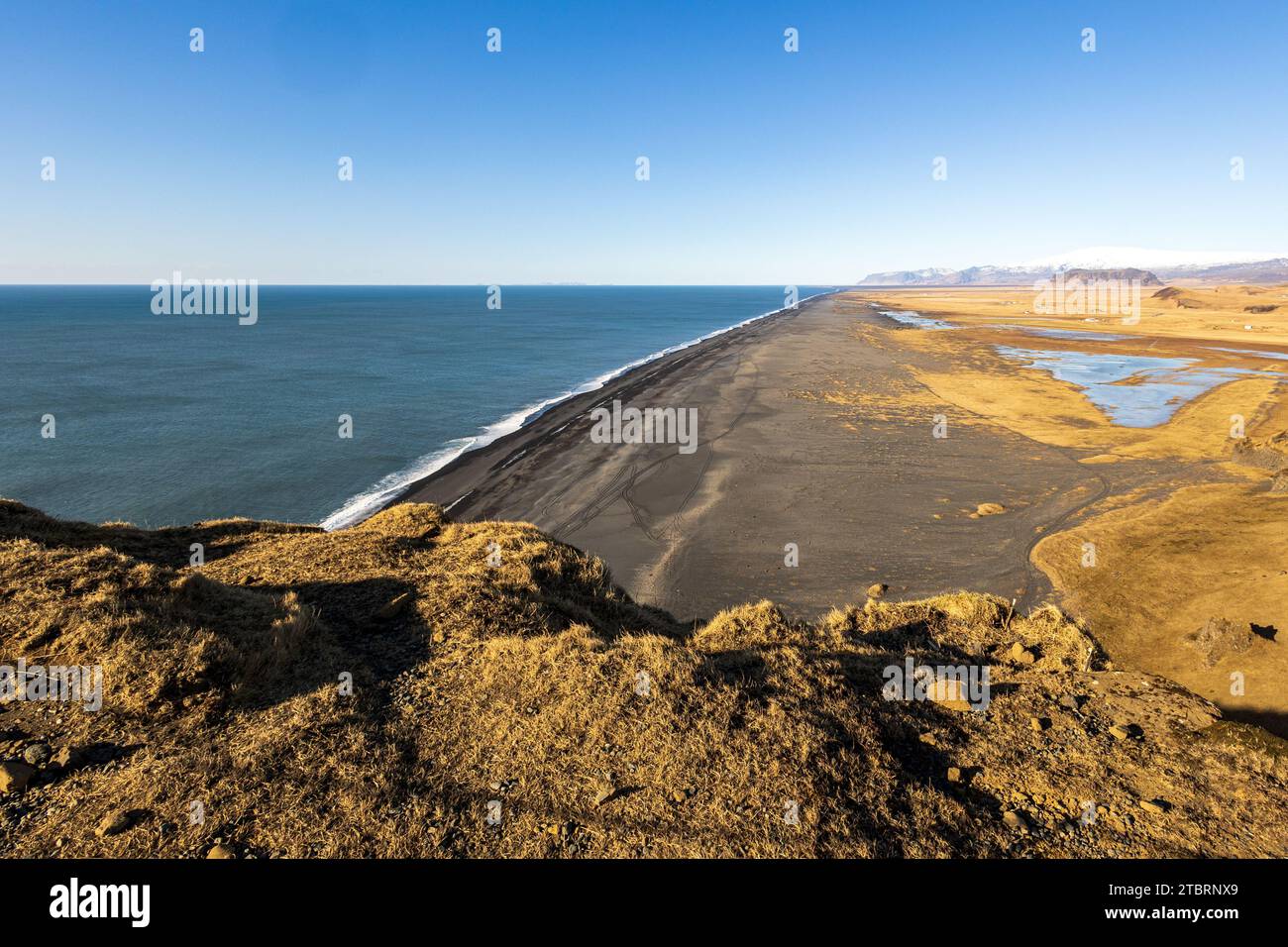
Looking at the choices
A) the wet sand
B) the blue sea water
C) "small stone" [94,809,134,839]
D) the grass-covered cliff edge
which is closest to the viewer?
"small stone" [94,809,134,839]

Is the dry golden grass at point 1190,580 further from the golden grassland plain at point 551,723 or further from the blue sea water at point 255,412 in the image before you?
the blue sea water at point 255,412

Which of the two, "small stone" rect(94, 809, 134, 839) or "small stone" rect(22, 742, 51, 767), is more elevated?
"small stone" rect(22, 742, 51, 767)

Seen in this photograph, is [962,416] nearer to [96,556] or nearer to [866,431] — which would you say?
[866,431]

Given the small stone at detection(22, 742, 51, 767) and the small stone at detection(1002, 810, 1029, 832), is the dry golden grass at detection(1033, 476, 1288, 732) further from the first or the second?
the small stone at detection(22, 742, 51, 767)

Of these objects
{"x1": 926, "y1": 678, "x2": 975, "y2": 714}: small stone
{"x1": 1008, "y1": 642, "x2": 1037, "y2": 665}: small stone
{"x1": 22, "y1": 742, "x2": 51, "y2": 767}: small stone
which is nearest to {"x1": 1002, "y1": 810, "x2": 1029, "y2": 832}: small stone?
{"x1": 926, "y1": 678, "x2": 975, "y2": 714}: small stone

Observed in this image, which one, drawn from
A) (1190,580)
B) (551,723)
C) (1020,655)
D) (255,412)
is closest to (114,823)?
(551,723)

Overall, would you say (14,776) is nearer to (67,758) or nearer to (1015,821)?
(67,758)

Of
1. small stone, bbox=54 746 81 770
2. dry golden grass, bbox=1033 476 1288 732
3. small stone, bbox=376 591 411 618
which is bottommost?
dry golden grass, bbox=1033 476 1288 732
